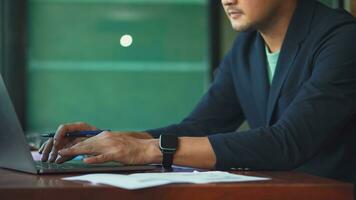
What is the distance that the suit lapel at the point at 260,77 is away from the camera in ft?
→ 5.75

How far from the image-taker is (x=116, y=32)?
3457 mm

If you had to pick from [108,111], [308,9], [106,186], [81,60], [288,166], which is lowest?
[108,111]

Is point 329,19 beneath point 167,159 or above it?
above

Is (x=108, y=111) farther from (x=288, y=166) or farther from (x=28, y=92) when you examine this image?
(x=288, y=166)

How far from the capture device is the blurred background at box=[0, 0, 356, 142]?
3374 mm

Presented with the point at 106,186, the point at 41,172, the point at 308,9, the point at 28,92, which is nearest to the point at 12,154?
the point at 41,172

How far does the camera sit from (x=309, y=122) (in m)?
1.36

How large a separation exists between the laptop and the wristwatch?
0.09 ft

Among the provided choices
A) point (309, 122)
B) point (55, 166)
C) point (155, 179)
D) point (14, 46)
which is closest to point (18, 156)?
point (55, 166)

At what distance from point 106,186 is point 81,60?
2.58 metres

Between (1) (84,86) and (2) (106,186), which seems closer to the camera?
(2) (106,186)

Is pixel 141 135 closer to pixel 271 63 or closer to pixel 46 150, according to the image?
pixel 46 150

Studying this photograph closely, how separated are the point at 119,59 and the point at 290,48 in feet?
6.27

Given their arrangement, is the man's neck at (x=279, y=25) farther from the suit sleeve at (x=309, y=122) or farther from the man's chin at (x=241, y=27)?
the suit sleeve at (x=309, y=122)
